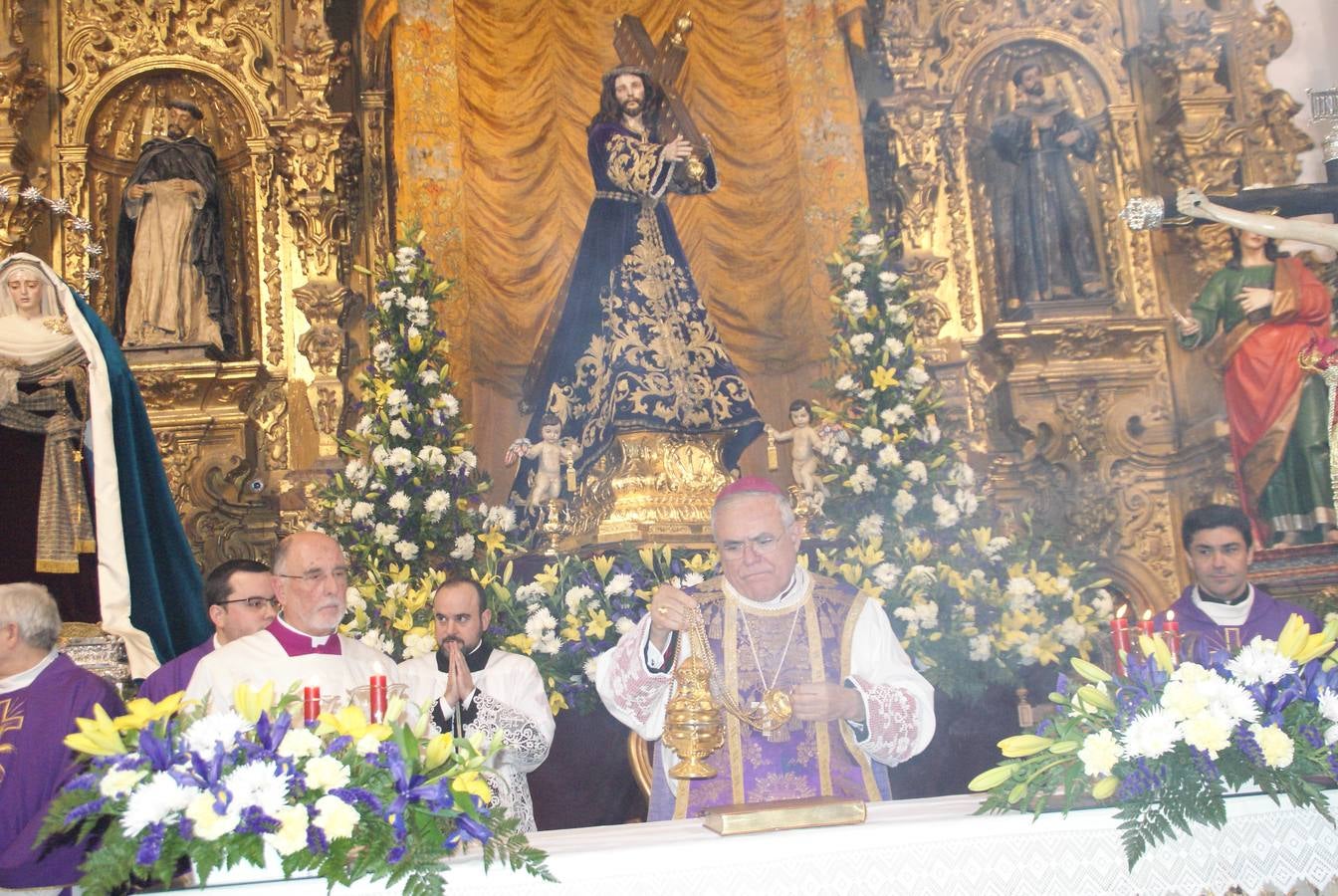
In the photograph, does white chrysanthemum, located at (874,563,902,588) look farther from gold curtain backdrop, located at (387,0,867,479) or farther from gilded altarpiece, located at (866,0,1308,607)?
gold curtain backdrop, located at (387,0,867,479)

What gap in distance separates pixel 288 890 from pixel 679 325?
230 inches

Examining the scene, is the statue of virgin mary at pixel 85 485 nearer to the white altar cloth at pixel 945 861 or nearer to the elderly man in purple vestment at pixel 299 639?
the elderly man in purple vestment at pixel 299 639

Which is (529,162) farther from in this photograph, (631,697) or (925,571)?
(631,697)

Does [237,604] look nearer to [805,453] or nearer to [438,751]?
[438,751]

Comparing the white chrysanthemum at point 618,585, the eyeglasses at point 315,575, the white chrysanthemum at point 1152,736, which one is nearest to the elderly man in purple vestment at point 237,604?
the eyeglasses at point 315,575

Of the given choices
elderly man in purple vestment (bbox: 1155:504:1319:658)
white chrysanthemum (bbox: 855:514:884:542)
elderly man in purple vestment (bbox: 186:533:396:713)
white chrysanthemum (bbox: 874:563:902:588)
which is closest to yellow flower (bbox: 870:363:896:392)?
white chrysanthemum (bbox: 855:514:884:542)

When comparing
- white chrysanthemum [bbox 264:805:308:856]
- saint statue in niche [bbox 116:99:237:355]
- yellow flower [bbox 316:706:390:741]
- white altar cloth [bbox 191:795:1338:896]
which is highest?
saint statue in niche [bbox 116:99:237:355]

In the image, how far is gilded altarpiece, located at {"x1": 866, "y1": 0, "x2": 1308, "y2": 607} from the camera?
8.99 m

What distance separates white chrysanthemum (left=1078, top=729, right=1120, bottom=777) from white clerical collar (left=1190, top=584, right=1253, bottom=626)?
2.65m

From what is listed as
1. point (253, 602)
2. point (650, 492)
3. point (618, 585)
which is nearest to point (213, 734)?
point (253, 602)

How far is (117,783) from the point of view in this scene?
10.2 ft

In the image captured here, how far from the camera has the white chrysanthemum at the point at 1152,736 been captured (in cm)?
338

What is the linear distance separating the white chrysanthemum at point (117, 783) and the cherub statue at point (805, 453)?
210 inches

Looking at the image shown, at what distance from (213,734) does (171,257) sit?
6.24 meters
